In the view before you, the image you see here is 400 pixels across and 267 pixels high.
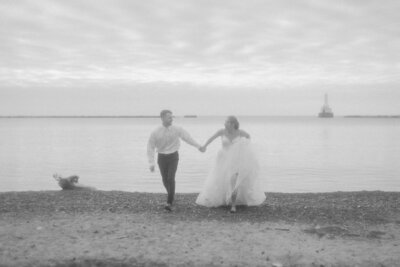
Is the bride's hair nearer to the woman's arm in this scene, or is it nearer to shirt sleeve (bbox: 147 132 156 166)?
the woman's arm

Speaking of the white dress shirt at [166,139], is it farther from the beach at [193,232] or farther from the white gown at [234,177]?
the beach at [193,232]

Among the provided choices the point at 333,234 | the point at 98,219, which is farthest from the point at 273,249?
the point at 98,219

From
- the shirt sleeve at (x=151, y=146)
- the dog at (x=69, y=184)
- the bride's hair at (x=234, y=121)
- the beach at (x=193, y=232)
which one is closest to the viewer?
the beach at (x=193, y=232)

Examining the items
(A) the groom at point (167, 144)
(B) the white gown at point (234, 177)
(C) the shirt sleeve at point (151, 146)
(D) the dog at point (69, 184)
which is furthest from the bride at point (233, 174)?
(D) the dog at point (69, 184)

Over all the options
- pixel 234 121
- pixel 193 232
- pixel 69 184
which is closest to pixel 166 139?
pixel 234 121

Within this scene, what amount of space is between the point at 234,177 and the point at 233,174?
75 millimetres

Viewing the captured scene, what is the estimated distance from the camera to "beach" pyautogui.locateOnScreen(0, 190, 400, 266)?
645cm

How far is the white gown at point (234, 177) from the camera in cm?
971

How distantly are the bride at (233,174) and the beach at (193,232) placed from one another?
24 centimetres

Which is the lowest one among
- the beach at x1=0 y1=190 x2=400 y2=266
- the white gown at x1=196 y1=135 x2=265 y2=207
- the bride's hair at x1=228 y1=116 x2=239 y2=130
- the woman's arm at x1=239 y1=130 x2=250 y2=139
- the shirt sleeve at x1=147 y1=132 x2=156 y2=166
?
the beach at x1=0 y1=190 x2=400 y2=266

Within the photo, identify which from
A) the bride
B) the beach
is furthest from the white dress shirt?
the beach

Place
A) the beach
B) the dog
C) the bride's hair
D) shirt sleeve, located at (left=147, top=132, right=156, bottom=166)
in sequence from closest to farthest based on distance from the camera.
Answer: the beach → the bride's hair → shirt sleeve, located at (left=147, top=132, right=156, bottom=166) → the dog

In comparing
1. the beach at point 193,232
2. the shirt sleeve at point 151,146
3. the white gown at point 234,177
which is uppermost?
the shirt sleeve at point 151,146

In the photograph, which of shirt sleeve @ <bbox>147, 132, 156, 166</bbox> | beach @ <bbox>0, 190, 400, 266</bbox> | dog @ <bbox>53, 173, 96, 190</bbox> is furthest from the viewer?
dog @ <bbox>53, 173, 96, 190</bbox>
